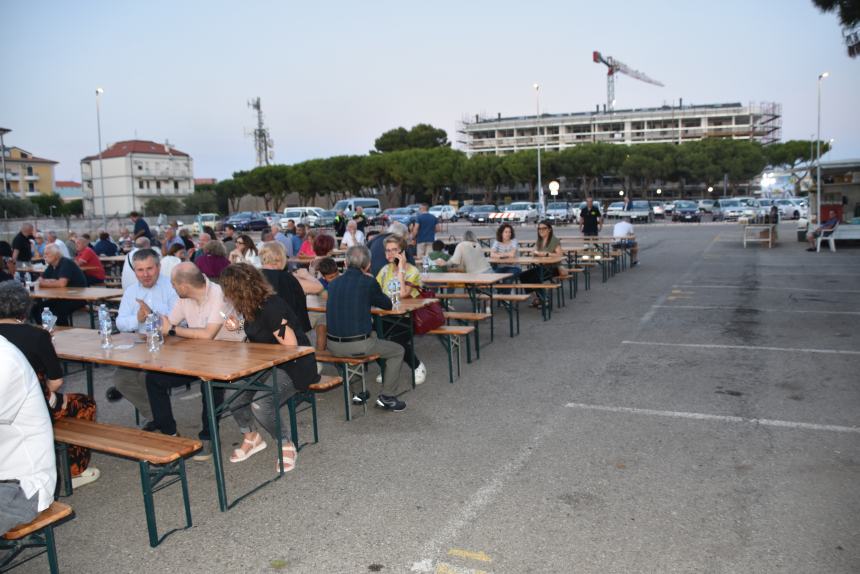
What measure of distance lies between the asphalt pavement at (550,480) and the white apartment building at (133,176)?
8768cm

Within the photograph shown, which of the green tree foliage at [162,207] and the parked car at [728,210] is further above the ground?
the green tree foliage at [162,207]

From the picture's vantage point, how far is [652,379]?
6723 millimetres

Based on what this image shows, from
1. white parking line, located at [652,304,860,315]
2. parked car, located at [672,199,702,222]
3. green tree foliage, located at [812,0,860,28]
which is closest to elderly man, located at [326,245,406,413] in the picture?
white parking line, located at [652,304,860,315]

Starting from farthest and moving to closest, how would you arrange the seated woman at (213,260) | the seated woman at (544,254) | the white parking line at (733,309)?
the seated woman at (544,254), the white parking line at (733,309), the seated woman at (213,260)

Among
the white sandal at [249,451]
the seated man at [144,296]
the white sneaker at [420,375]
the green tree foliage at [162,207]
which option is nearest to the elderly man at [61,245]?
the seated man at [144,296]

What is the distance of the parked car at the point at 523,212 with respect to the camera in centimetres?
4625

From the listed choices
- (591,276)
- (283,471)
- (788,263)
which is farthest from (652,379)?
(788,263)

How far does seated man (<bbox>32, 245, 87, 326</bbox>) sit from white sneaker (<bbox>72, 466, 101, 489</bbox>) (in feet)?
15.8

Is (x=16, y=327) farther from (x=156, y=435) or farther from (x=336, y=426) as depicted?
(x=336, y=426)

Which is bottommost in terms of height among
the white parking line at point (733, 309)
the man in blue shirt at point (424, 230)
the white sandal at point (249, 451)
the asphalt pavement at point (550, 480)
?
the asphalt pavement at point (550, 480)

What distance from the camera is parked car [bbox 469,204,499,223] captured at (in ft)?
157

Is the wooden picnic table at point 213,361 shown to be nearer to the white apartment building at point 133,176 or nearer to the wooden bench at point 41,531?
the wooden bench at point 41,531

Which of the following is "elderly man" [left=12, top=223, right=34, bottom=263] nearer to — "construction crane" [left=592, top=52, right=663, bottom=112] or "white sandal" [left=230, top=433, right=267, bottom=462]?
"white sandal" [left=230, top=433, right=267, bottom=462]

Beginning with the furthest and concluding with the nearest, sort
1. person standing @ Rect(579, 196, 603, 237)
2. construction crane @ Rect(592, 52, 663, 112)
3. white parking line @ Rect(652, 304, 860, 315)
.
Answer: construction crane @ Rect(592, 52, 663, 112) → person standing @ Rect(579, 196, 603, 237) → white parking line @ Rect(652, 304, 860, 315)
